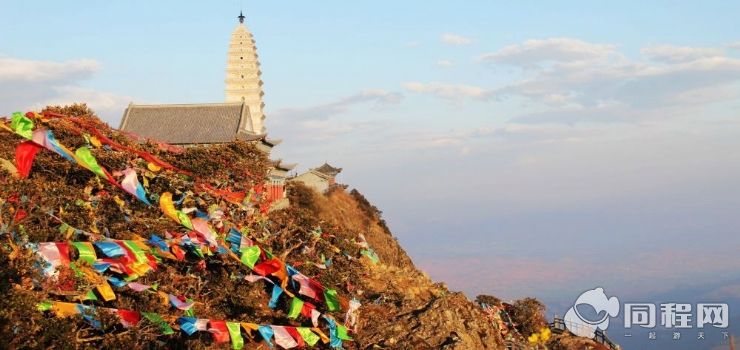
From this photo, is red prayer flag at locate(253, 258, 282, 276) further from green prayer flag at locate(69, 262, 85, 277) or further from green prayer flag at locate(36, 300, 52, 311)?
green prayer flag at locate(36, 300, 52, 311)

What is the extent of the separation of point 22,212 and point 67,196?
300 cm

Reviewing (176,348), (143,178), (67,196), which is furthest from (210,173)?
(176,348)

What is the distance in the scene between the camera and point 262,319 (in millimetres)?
17078

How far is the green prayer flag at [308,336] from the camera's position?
15617 mm

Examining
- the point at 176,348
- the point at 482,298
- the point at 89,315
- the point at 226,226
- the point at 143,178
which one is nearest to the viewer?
the point at 89,315

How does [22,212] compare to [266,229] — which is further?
[266,229]

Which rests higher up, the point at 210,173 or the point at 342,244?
the point at 210,173

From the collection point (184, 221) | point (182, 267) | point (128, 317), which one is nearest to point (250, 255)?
point (182, 267)

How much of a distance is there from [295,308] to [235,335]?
7.98 ft

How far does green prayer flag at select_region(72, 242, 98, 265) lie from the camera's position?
46.7 ft

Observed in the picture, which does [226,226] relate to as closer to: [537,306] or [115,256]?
[115,256]

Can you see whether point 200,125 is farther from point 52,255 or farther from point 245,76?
point 52,255

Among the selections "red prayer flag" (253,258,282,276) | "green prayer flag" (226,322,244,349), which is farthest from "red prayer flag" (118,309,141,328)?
"red prayer flag" (253,258,282,276)

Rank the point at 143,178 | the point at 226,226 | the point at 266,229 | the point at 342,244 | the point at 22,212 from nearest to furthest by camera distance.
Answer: the point at 22,212 → the point at 226,226 → the point at 143,178 → the point at 266,229 → the point at 342,244
